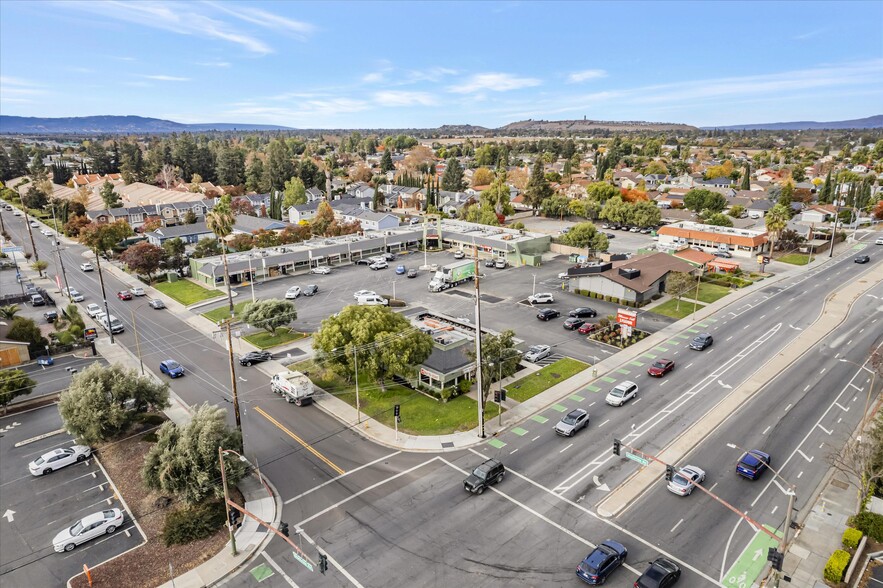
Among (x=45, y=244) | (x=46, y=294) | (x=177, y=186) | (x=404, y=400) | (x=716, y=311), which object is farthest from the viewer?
(x=177, y=186)

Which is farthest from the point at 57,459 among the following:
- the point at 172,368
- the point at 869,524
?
the point at 869,524

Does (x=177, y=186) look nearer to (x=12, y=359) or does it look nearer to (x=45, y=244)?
(x=45, y=244)

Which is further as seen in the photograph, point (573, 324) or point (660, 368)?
point (573, 324)

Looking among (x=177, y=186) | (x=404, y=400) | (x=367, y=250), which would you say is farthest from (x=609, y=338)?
(x=177, y=186)

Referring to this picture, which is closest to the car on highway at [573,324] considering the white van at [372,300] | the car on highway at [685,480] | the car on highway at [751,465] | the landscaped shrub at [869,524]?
the white van at [372,300]

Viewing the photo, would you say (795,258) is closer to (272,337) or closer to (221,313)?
(272,337)

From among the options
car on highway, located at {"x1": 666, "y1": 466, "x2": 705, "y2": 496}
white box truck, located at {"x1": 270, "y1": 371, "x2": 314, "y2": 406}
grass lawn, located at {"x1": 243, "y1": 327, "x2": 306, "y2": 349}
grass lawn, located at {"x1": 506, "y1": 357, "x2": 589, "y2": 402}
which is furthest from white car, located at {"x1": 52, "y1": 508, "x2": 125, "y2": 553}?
car on highway, located at {"x1": 666, "y1": 466, "x2": 705, "y2": 496}
